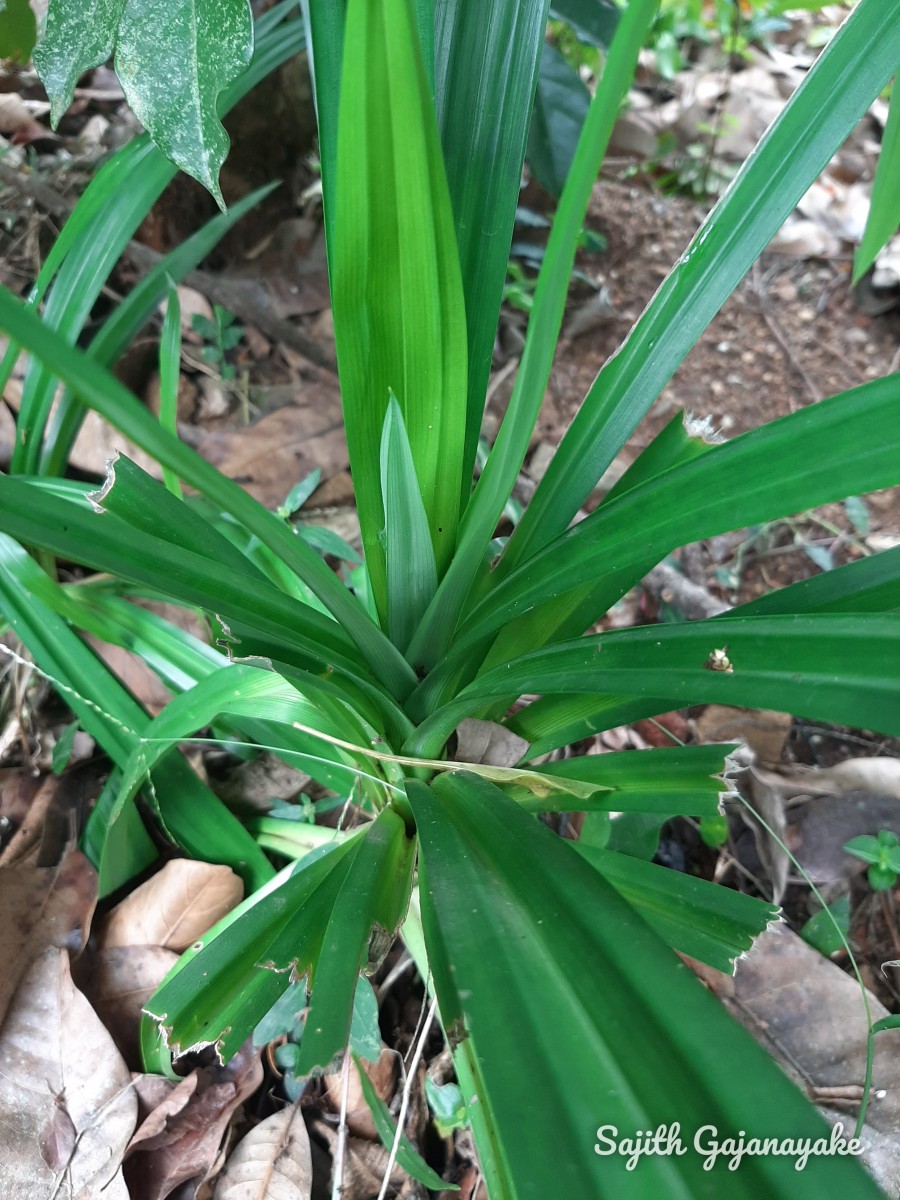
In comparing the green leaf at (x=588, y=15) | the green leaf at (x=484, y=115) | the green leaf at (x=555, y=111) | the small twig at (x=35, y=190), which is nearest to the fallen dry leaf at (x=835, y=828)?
the green leaf at (x=484, y=115)

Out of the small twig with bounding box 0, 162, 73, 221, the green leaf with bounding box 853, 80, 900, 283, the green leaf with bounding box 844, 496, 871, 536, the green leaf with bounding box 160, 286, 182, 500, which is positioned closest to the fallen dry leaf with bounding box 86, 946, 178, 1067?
the green leaf with bounding box 160, 286, 182, 500

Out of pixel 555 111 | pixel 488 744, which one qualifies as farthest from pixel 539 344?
pixel 555 111

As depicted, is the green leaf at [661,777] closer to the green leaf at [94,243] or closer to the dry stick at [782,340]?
the green leaf at [94,243]

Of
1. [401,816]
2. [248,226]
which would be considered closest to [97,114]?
[248,226]

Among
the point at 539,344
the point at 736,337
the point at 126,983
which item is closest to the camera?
the point at 539,344

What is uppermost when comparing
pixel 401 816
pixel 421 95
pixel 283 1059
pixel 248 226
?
pixel 248 226

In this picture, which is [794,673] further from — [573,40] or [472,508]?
[573,40]

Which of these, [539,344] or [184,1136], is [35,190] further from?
[184,1136]
